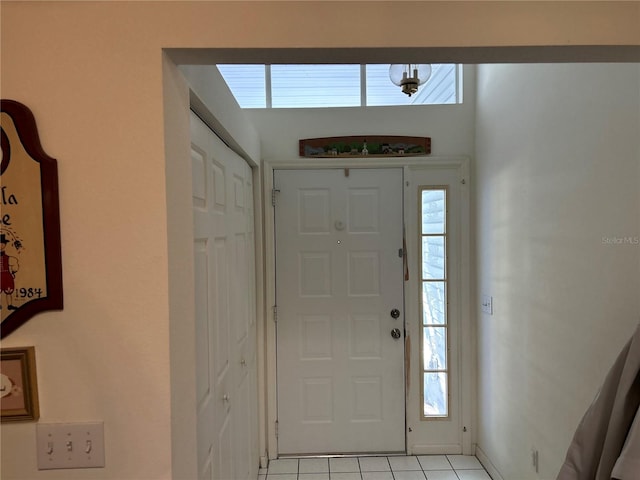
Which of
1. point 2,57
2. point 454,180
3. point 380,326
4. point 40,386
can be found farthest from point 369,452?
point 2,57

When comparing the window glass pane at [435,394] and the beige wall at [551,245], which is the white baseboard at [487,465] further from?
the window glass pane at [435,394]

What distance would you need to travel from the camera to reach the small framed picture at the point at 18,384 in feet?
2.84

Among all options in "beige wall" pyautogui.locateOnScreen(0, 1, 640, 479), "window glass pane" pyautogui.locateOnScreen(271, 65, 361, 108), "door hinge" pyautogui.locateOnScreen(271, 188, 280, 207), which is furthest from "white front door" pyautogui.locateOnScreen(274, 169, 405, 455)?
"beige wall" pyautogui.locateOnScreen(0, 1, 640, 479)

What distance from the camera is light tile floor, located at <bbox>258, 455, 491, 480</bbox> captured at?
7.88ft

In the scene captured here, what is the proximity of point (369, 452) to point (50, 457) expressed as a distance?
2206 millimetres

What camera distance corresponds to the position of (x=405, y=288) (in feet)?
8.52

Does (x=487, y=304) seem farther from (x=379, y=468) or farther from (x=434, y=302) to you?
(x=379, y=468)

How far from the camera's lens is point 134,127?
2.86 feet

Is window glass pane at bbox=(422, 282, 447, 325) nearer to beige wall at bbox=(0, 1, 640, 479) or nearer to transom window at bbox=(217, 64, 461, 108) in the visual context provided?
transom window at bbox=(217, 64, 461, 108)

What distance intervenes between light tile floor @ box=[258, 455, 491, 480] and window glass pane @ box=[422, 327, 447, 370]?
600 millimetres

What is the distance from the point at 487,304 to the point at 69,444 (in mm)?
2219

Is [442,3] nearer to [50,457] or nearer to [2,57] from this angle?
[2,57]

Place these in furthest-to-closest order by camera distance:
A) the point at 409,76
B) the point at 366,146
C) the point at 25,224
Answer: the point at 366,146 → the point at 409,76 → the point at 25,224

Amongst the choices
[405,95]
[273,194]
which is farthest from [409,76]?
[273,194]
